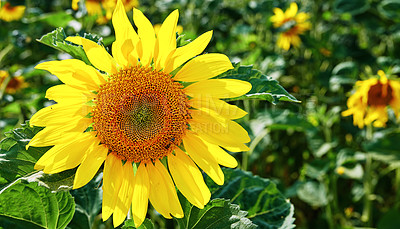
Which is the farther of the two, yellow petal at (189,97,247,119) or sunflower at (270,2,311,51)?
sunflower at (270,2,311,51)

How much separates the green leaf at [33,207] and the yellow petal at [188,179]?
23cm

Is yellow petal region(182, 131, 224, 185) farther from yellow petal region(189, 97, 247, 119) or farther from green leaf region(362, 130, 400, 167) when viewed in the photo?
green leaf region(362, 130, 400, 167)

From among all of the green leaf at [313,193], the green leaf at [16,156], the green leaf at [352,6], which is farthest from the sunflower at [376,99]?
the green leaf at [16,156]

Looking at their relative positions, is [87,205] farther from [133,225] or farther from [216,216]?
[216,216]

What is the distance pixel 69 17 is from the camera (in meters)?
1.95

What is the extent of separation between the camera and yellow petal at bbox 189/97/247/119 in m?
0.77

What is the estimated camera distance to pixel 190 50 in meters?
0.76

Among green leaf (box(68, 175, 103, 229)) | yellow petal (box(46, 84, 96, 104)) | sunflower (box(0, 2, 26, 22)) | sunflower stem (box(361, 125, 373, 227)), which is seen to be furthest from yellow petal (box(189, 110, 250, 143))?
sunflower (box(0, 2, 26, 22))

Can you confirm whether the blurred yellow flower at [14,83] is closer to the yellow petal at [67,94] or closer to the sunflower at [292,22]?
the sunflower at [292,22]

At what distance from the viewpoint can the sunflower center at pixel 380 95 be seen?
6.77 ft

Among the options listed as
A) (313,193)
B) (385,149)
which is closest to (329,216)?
(313,193)

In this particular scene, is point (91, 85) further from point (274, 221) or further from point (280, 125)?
point (280, 125)

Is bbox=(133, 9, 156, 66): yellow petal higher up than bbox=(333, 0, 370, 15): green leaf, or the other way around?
bbox=(133, 9, 156, 66): yellow petal

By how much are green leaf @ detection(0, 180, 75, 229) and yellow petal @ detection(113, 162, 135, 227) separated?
0.13 meters
